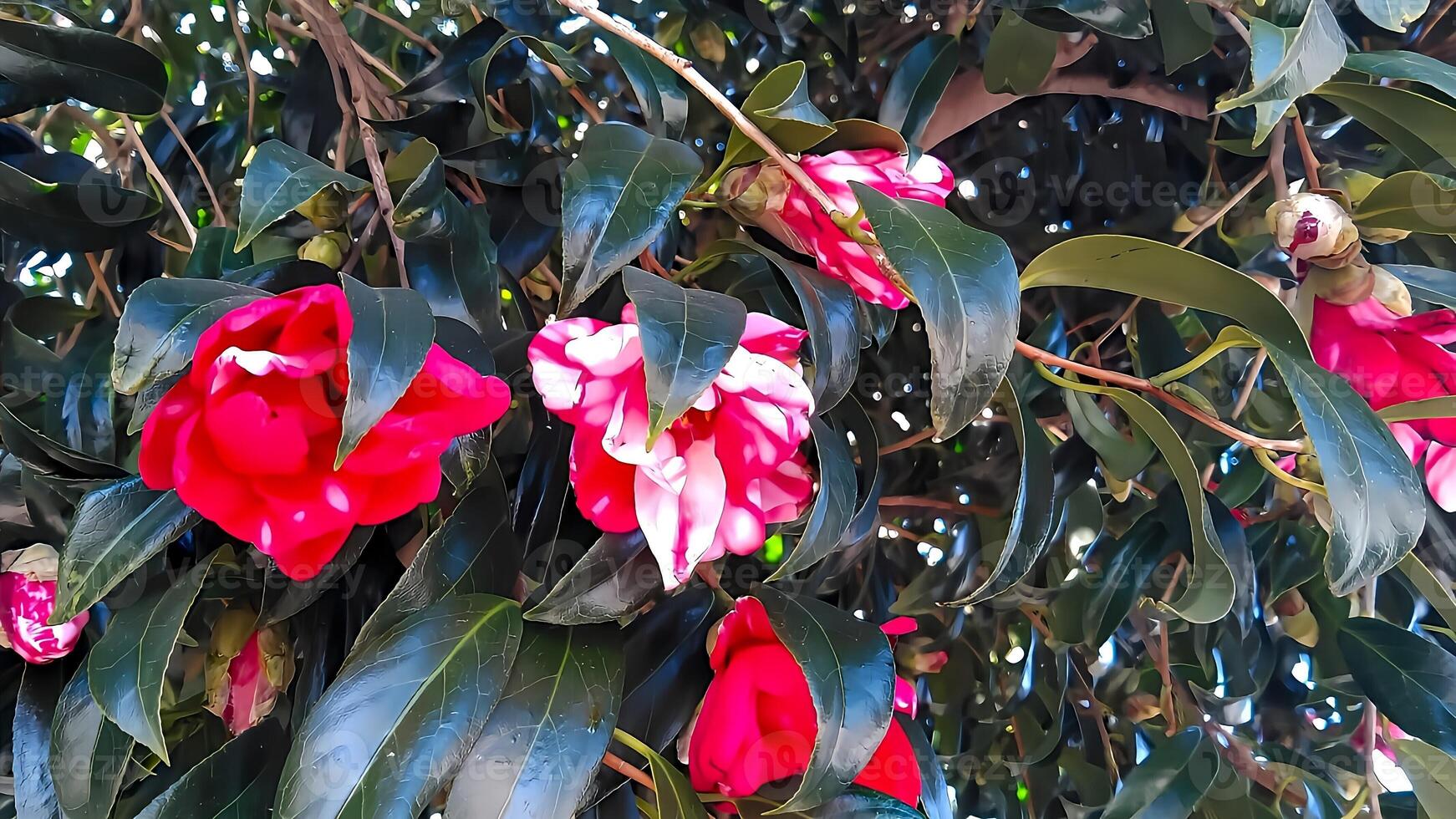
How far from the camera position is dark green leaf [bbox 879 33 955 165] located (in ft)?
1.70

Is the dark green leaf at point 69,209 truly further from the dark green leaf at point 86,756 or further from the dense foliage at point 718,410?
the dark green leaf at point 86,756

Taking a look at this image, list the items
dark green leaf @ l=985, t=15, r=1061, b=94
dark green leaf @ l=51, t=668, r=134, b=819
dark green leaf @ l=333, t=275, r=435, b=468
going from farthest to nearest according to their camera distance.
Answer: dark green leaf @ l=985, t=15, r=1061, b=94
dark green leaf @ l=51, t=668, r=134, b=819
dark green leaf @ l=333, t=275, r=435, b=468

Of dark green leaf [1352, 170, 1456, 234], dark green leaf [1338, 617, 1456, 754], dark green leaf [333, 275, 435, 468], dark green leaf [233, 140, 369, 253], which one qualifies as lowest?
dark green leaf [1338, 617, 1456, 754]

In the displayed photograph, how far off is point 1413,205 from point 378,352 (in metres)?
0.48

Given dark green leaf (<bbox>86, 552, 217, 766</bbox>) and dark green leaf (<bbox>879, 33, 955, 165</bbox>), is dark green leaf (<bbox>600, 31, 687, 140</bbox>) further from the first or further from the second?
dark green leaf (<bbox>86, 552, 217, 766</bbox>)

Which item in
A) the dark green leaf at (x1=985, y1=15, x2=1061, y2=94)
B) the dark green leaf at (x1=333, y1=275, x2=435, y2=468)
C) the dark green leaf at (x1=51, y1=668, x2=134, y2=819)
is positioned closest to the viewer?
the dark green leaf at (x1=333, y1=275, x2=435, y2=468)

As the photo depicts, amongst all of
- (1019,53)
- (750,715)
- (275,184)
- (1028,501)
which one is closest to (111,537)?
(275,184)

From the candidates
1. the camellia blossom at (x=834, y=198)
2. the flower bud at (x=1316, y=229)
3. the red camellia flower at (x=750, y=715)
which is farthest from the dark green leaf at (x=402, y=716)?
the flower bud at (x=1316, y=229)

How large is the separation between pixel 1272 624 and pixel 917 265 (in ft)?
1.69

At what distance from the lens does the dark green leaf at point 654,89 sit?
44cm

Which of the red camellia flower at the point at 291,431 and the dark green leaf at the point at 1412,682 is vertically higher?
the red camellia flower at the point at 291,431

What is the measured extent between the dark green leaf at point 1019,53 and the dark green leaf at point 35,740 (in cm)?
61

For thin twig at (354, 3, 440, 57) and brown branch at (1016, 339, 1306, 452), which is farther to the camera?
thin twig at (354, 3, 440, 57)

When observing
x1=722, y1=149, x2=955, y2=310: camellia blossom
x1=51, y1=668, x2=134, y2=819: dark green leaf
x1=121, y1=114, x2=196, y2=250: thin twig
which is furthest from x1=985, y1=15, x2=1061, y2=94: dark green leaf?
x1=51, y1=668, x2=134, y2=819: dark green leaf
